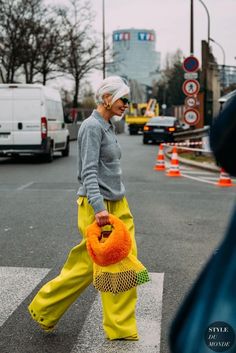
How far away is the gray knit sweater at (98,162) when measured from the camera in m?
3.97

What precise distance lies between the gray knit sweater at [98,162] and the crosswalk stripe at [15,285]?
1.18 meters

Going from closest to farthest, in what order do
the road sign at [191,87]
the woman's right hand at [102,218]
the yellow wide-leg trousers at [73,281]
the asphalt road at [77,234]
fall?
the woman's right hand at [102,218], the yellow wide-leg trousers at [73,281], the asphalt road at [77,234], the road sign at [191,87]

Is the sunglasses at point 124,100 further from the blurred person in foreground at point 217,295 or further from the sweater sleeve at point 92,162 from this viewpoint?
the blurred person in foreground at point 217,295

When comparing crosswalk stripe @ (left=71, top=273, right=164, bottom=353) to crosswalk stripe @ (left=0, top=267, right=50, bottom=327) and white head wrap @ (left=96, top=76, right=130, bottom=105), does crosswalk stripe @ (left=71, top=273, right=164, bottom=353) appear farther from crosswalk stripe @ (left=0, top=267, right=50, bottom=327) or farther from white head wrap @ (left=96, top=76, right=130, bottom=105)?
white head wrap @ (left=96, top=76, right=130, bottom=105)

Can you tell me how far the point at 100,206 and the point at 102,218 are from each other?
0.24 feet

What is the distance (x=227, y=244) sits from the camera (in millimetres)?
1793

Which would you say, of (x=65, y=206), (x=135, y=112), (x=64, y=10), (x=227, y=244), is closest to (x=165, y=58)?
(x=135, y=112)

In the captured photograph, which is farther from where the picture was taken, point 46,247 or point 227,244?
point 46,247

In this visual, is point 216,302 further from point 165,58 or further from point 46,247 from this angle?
point 165,58

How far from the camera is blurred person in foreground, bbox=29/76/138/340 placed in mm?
3982

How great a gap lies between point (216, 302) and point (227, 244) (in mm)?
161

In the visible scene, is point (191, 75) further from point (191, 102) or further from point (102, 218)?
point (102, 218)

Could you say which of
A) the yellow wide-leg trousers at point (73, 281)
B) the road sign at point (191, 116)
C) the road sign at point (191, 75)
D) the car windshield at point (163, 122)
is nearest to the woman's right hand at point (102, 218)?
the yellow wide-leg trousers at point (73, 281)

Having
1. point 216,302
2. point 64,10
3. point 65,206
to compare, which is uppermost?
point 64,10
